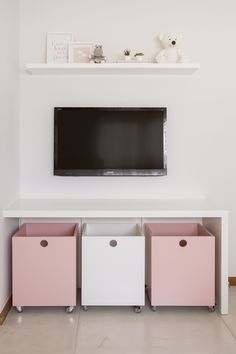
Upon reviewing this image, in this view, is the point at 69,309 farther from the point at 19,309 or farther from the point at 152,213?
the point at 152,213

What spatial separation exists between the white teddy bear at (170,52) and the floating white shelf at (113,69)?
0.07 metres

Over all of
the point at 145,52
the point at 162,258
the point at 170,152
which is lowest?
the point at 162,258

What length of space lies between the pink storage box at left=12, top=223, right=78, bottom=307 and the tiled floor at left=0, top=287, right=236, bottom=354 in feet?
0.35

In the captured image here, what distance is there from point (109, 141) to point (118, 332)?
1.21 m

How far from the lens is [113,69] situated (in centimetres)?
266

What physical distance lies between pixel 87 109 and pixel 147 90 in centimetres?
43

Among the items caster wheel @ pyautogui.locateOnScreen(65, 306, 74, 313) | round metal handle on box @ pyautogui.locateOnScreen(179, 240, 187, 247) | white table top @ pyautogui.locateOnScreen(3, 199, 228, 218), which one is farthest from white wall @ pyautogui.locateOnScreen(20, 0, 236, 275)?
caster wheel @ pyautogui.locateOnScreen(65, 306, 74, 313)

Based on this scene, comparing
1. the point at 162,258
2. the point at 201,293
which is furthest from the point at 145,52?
the point at 201,293

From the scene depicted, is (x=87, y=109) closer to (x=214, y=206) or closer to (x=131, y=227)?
(x=131, y=227)

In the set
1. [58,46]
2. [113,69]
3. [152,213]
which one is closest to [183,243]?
[152,213]

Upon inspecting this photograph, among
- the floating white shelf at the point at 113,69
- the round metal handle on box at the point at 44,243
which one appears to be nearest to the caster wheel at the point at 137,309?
the round metal handle on box at the point at 44,243

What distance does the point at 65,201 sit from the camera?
107 inches

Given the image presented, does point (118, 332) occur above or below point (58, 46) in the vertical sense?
below

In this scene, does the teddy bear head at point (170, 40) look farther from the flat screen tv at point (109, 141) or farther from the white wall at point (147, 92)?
the flat screen tv at point (109, 141)
